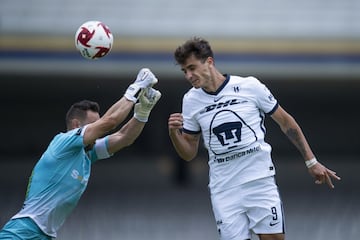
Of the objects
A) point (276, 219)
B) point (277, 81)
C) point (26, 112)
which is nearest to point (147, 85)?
point (276, 219)

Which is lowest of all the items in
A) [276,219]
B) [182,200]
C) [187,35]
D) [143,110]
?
[182,200]

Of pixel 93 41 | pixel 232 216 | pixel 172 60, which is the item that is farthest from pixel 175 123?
pixel 172 60

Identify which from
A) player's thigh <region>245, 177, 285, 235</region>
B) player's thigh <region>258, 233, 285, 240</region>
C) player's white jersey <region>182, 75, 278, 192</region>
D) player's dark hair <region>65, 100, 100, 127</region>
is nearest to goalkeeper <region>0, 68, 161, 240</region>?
player's dark hair <region>65, 100, 100, 127</region>

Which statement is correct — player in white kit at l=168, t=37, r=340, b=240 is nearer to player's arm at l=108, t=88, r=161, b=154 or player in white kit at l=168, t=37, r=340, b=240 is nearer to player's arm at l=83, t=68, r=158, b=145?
player's arm at l=108, t=88, r=161, b=154

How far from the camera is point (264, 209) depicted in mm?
6832

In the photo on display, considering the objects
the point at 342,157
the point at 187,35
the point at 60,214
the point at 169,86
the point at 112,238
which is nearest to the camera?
the point at 60,214

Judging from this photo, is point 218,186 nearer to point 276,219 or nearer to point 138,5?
point 276,219

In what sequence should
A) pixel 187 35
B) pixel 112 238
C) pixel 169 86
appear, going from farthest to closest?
1. pixel 169 86
2. pixel 187 35
3. pixel 112 238

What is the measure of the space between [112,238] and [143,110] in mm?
6636

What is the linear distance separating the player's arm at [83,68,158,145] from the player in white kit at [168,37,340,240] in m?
0.35

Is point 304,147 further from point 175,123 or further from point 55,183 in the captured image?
point 55,183

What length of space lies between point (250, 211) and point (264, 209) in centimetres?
13

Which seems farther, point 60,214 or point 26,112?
point 26,112

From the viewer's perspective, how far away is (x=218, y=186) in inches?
276
